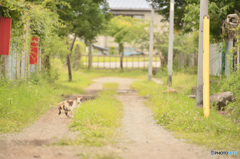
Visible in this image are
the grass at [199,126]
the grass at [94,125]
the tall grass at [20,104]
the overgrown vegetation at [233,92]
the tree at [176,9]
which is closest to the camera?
the grass at [94,125]

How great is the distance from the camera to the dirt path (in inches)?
234

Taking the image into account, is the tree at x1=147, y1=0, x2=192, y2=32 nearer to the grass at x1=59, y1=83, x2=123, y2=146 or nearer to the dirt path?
the grass at x1=59, y1=83, x2=123, y2=146

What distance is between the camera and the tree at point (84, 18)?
61.5 ft

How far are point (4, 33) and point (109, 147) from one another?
5399 mm

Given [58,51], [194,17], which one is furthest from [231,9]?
[58,51]

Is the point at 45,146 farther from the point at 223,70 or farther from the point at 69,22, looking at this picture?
the point at 69,22

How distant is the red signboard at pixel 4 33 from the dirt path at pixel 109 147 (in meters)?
2.26

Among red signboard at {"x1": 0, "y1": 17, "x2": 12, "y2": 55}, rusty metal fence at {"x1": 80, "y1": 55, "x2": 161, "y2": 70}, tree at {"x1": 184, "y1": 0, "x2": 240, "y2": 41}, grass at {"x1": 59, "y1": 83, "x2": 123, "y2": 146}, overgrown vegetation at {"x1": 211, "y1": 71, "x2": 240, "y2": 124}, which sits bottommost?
grass at {"x1": 59, "y1": 83, "x2": 123, "y2": 146}

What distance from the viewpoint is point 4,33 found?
1001cm

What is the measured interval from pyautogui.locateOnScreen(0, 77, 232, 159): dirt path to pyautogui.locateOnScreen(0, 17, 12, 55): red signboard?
2.26 metres

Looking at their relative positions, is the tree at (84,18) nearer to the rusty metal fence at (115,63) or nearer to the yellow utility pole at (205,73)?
the yellow utility pole at (205,73)

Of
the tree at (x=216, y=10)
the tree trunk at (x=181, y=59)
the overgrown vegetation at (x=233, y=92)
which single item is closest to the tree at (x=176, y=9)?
the tree at (x=216, y=10)

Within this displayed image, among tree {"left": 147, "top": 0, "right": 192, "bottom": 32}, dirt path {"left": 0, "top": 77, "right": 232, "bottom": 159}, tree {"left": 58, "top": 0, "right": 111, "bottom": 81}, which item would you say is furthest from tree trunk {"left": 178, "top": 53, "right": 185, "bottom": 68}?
dirt path {"left": 0, "top": 77, "right": 232, "bottom": 159}

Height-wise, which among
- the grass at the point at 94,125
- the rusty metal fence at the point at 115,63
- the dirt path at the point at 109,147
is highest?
the rusty metal fence at the point at 115,63
